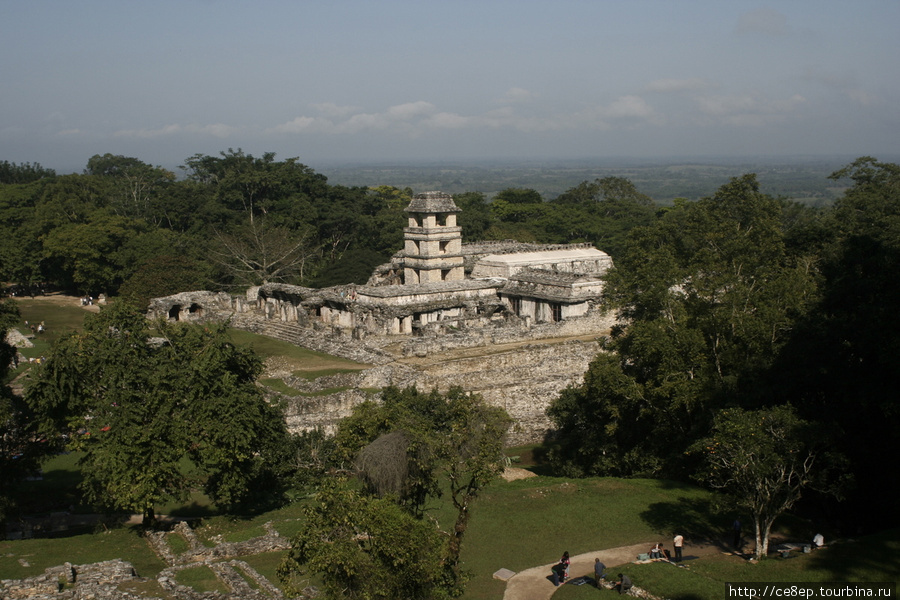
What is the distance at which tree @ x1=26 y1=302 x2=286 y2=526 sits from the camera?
17703 millimetres

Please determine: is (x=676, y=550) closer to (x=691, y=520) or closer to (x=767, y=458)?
(x=691, y=520)

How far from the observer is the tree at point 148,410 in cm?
1770

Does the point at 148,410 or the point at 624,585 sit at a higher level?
the point at 148,410

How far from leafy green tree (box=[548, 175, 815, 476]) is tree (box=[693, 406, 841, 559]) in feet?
10.7

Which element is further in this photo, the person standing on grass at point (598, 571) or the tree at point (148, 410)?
the tree at point (148, 410)

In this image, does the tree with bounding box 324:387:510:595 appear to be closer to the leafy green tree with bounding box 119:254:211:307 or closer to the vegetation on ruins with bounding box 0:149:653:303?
the vegetation on ruins with bounding box 0:149:653:303

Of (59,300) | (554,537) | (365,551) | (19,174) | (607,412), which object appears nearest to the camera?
(365,551)

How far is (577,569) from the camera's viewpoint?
16172 millimetres

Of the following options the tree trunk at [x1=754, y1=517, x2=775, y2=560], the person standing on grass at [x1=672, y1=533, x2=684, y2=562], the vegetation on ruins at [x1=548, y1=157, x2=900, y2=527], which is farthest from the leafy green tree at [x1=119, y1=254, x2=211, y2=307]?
the tree trunk at [x1=754, y1=517, x2=775, y2=560]

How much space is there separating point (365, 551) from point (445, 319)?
2411cm

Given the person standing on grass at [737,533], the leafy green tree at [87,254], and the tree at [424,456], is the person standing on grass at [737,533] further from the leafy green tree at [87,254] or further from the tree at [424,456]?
the leafy green tree at [87,254]

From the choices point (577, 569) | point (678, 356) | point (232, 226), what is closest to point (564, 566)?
point (577, 569)

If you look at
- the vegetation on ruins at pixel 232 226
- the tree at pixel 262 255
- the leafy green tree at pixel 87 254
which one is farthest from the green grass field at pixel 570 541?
the leafy green tree at pixel 87 254

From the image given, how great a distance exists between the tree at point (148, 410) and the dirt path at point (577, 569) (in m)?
6.83
